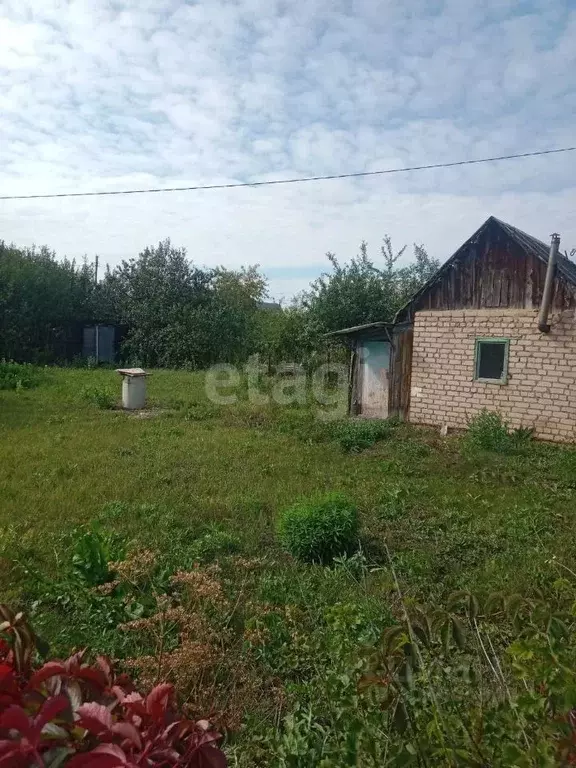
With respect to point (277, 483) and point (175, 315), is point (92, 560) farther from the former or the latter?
point (175, 315)

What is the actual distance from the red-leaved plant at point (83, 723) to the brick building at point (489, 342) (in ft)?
30.5

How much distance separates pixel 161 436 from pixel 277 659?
21.7 feet

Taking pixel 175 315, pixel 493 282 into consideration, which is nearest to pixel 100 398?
pixel 493 282

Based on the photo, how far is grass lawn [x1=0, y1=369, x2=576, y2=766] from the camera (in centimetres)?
331

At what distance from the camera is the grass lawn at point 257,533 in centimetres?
331

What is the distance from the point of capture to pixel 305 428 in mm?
10414

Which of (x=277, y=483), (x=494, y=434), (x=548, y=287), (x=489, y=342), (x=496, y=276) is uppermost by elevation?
(x=496, y=276)

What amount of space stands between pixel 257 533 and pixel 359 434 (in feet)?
14.8

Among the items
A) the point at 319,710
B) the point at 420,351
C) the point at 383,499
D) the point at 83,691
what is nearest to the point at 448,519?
the point at 383,499

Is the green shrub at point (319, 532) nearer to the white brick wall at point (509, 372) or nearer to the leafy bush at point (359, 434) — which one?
the leafy bush at point (359, 434)

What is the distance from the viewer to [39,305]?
75.6 feet

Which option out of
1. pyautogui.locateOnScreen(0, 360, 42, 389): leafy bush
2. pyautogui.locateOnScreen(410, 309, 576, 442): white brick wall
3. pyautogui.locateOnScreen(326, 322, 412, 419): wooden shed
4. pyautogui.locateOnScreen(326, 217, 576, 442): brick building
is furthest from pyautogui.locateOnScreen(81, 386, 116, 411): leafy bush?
pyautogui.locateOnScreen(410, 309, 576, 442): white brick wall

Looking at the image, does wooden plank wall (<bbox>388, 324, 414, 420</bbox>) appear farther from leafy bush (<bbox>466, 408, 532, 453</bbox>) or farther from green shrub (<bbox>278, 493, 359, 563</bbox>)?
green shrub (<bbox>278, 493, 359, 563</bbox>)

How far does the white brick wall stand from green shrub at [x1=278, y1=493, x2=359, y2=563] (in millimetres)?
5926
